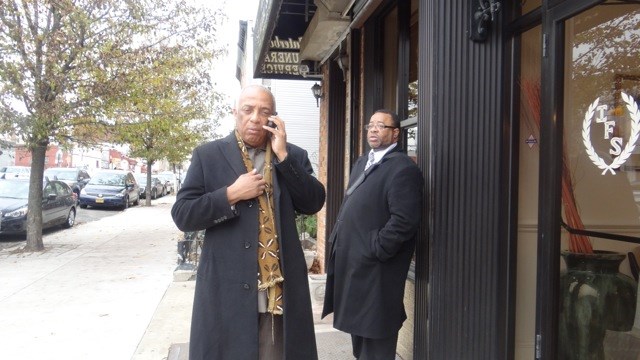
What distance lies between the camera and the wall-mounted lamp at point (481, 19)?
9.82 ft

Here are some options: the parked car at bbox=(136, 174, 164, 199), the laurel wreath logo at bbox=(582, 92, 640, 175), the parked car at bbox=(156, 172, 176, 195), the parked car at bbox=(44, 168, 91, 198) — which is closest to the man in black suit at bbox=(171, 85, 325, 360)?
the laurel wreath logo at bbox=(582, 92, 640, 175)

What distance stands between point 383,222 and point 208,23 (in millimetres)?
9286

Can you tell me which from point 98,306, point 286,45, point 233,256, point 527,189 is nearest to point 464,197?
point 527,189

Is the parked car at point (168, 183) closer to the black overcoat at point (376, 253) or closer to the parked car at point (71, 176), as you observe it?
the parked car at point (71, 176)

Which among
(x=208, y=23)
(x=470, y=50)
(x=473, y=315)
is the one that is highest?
(x=208, y=23)

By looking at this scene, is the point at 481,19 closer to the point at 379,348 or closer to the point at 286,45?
the point at 379,348

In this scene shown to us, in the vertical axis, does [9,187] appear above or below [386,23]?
below

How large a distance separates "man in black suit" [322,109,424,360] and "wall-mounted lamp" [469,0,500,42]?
86 cm

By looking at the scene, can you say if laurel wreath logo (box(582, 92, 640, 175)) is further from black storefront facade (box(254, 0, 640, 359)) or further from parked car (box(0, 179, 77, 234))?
parked car (box(0, 179, 77, 234))

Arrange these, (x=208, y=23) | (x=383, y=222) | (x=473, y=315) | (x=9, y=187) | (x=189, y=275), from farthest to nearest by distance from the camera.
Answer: (x=9, y=187) < (x=208, y=23) < (x=189, y=275) < (x=383, y=222) < (x=473, y=315)

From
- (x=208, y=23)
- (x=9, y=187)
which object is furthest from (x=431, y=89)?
(x=9, y=187)

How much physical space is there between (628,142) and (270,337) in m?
1.80

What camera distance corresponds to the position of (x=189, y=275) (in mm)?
8039

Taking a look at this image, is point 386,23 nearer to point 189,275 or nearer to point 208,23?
point 189,275
